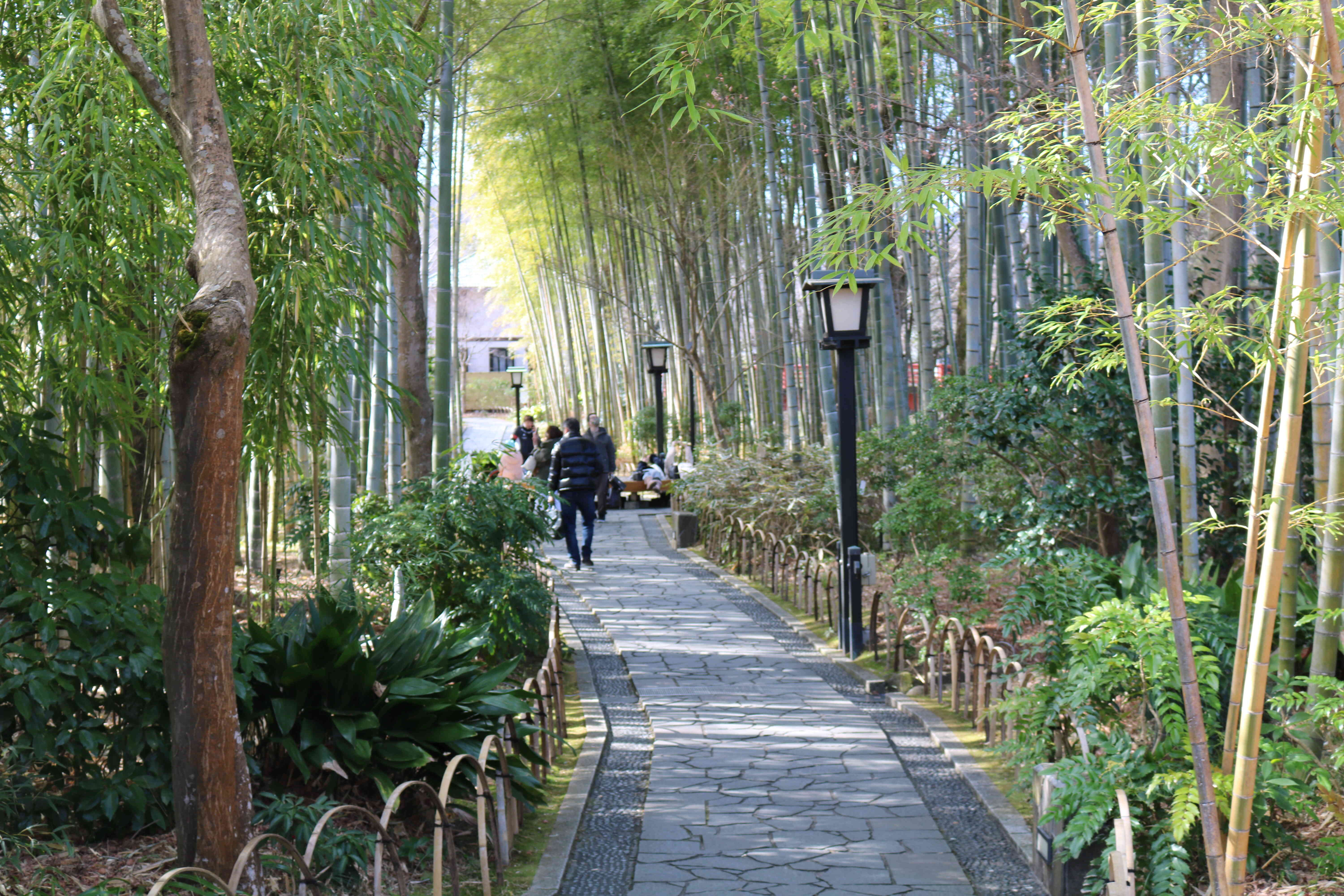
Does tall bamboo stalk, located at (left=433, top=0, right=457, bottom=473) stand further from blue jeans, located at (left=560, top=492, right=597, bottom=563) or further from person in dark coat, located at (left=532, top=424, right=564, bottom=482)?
person in dark coat, located at (left=532, top=424, right=564, bottom=482)

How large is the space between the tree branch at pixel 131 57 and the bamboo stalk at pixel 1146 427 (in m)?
2.22

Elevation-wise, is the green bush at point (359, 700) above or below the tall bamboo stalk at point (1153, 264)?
below

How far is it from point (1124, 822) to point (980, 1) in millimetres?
6272

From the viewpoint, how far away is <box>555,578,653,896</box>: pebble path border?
3.70 m

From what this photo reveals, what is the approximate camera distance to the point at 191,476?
2.85m

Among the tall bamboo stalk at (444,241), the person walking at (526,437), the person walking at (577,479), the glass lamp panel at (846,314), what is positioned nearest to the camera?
the tall bamboo stalk at (444,241)

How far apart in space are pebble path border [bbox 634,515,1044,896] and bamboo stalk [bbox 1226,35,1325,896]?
99 centimetres

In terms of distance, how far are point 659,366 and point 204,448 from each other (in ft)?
41.8

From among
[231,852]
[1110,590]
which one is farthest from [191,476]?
[1110,590]

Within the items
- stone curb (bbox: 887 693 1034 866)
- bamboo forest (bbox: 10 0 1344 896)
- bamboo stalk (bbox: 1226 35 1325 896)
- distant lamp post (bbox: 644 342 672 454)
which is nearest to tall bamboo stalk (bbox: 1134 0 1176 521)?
bamboo forest (bbox: 10 0 1344 896)

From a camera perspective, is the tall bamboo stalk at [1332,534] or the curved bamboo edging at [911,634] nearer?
the tall bamboo stalk at [1332,534]

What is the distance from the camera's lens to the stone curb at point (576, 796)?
11.9 ft

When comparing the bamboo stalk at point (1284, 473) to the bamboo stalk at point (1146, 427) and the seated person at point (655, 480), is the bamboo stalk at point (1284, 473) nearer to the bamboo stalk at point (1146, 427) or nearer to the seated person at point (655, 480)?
the bamboo stalk at point (1146, 427)

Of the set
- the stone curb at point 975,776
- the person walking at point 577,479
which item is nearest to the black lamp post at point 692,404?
the person walking at point 577,479
